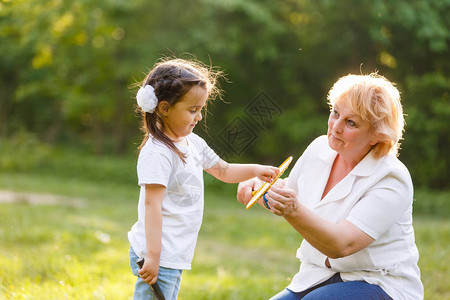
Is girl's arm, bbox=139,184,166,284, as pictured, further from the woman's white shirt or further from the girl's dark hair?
the woman's white shirt

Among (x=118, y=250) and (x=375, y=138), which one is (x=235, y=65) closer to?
(x=118, y=250)

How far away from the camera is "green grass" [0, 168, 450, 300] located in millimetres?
4031

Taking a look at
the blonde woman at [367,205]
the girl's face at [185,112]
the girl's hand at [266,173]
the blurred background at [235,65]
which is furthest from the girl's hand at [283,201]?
the blurred background at [235,65]

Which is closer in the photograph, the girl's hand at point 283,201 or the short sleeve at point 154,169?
the girl's hand at point 283,201

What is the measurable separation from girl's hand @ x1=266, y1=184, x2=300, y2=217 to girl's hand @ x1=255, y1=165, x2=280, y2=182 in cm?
49

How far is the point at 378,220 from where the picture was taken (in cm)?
241

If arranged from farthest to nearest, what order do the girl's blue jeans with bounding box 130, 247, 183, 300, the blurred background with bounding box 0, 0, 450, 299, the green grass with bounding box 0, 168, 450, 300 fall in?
the blurred background with bounding box 0, 0, 450, 299 → the green grass with bounding box 0, 168, 450, 300 → the girl's blue jeans with bounding box 130, 247, 183, 300

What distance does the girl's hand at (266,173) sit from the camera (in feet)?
8.92

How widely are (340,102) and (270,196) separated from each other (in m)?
0.68

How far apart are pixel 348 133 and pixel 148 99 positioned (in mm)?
997

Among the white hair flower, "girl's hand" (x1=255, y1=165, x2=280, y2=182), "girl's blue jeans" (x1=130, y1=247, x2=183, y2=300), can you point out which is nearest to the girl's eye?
"girl's hand" (x1=255, y1=165, x2=280, y2=182)

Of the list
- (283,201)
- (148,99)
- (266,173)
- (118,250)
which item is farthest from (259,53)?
(283,201)

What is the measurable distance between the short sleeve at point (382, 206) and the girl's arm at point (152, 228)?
35.2 inches

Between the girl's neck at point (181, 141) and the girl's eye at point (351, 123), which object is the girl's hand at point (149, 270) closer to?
the girl's neck at point (181, 141)
